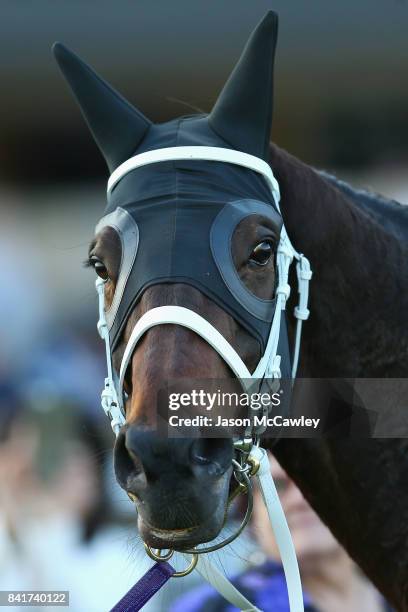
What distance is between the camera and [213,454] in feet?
5.58

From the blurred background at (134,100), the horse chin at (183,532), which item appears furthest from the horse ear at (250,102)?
the blurred background at (134,100)

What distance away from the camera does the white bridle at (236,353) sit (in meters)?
1.80

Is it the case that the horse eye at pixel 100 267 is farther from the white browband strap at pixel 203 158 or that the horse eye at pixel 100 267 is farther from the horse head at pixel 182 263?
the white browband strap at pixel 203 158

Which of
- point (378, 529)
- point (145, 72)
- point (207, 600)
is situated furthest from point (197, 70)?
point (378, 529)

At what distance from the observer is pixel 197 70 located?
21.2 ft

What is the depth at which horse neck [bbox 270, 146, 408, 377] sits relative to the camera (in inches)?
85.1

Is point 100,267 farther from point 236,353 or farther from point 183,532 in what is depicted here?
point 183,532

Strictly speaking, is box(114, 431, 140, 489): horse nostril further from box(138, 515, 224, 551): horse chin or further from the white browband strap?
the white browband strap

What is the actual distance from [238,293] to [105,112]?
685 mm

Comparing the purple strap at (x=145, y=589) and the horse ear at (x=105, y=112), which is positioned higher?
the horse ear at (x=105, y=112)

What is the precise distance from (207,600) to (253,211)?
5.71ft

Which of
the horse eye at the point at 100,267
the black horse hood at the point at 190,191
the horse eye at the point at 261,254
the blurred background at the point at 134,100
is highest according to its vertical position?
the black horse hood at the point at 190,191

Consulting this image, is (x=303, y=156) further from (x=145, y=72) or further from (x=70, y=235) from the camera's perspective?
(x=70, y=235)

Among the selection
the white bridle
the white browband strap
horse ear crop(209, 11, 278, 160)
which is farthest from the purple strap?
horse ear crop(209, 11, 278, 160)
